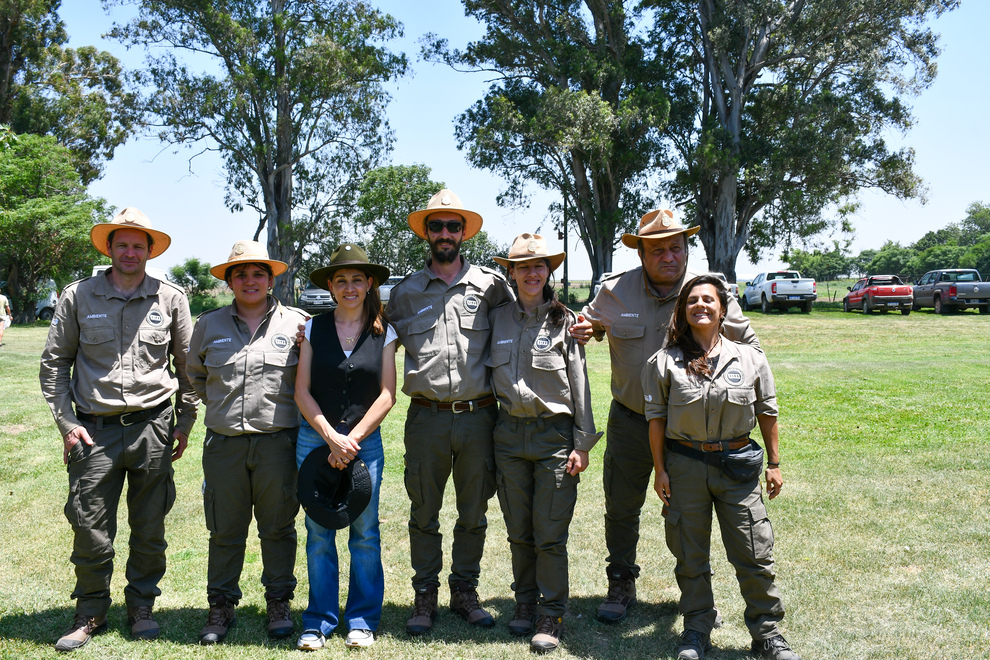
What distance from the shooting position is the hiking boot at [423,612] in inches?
164

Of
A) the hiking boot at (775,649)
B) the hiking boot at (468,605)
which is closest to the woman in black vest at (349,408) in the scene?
the hiking boot at (468,605)

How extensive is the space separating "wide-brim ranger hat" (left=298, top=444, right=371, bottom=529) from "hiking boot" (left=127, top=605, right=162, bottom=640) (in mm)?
1084

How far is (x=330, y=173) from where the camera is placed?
33.8 m

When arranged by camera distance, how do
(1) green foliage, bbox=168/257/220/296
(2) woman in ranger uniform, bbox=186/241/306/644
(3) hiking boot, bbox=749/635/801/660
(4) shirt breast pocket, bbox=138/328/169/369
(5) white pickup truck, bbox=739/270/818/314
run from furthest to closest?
1. (1) green foliage, bbox=168/257/220/296
2. (5) white pickup truck, bbox=739/270/818/314
3. (4) shirt breast pocket, bbox=138/328/169/369
4. (2) woman in ranger uniform, bbox=186/241/306/644
5. (3) hiking boot, bbox=749/635/801/660

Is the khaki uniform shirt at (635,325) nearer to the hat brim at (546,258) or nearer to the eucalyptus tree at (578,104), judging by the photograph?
the hat brim at (546,258)

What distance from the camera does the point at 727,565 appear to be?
5152mm

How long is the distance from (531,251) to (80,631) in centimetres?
312

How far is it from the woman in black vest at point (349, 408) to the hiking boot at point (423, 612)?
0.21 meters

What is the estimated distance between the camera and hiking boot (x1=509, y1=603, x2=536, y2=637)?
4.15m

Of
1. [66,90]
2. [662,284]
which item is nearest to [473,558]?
[662,284]

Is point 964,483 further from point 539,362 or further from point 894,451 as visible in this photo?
point 539,362

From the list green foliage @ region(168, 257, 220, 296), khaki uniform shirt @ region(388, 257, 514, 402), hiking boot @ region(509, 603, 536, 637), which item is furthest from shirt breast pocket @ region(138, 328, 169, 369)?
green foliage @ region(168, 257, 220, 296)

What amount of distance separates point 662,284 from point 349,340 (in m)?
1.82

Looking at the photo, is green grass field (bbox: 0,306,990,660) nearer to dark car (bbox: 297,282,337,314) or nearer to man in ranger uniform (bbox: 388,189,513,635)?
man in ranger uniform (bbox: 388,189,513,635)
